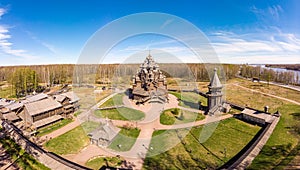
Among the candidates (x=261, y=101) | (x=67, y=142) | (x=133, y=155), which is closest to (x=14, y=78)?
(x=67, y=142)

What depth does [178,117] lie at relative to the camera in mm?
30938

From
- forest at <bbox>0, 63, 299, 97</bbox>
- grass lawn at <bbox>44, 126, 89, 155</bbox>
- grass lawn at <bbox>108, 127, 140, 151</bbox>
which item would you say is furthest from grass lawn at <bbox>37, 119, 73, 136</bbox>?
forest at <bbox>0, 63, 299, 97</bbox>

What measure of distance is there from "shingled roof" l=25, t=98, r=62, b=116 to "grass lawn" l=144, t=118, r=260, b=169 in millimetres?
16488

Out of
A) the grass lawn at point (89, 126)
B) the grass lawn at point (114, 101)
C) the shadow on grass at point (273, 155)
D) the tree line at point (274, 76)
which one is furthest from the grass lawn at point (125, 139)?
the tree line at point (274, 76)

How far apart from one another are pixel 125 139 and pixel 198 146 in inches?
331

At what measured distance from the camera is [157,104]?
3938 centimetres

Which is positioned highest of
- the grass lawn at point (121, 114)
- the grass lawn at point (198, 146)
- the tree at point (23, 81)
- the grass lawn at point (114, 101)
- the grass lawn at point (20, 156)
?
the tree at point (23, 81)

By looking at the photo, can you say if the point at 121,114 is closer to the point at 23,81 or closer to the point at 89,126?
the point at 89,126

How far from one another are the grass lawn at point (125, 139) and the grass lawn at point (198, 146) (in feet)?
7.88

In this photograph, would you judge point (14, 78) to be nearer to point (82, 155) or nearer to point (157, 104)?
Result: point (157, 104)

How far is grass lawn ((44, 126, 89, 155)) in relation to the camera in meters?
20.6

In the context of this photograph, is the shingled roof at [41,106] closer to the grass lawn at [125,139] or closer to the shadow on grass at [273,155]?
the grass lawn at [125,139]

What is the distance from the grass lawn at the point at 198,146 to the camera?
1781cm

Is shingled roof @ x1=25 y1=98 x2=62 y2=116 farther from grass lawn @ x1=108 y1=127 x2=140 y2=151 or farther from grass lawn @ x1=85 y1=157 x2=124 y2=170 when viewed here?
grass lawn @ x1=85 y1=157 x2=124 y2=170
